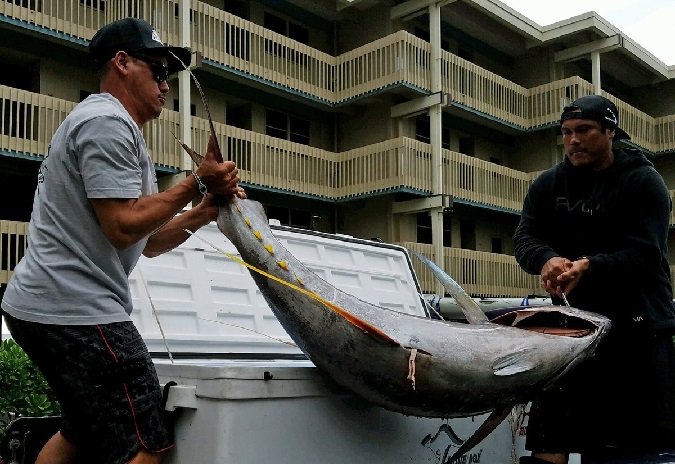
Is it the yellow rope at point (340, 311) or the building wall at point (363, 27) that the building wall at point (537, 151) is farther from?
the yellow rope at point (340, 311)

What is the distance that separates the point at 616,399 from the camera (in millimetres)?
2975

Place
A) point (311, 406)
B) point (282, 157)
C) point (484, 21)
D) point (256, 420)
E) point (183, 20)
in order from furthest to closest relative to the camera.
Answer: point (484, 21) → point (282, 157) → point (183, 20) → point (311, 406) → point (256, 420)

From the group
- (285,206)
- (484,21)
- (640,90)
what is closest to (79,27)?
(285,206)

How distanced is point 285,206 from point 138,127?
1558 centimetres

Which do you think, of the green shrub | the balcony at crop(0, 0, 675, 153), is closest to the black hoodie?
the green shrub

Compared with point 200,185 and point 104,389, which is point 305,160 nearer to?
point 200,185

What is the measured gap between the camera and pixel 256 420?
216 centimetres

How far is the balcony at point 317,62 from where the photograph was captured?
1359cm

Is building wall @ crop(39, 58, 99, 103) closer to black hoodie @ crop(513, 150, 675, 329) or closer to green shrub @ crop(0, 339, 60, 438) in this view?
green shrub @ crop(0, 339, 60, 438)

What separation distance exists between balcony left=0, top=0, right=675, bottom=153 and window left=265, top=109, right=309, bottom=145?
3.14 ft

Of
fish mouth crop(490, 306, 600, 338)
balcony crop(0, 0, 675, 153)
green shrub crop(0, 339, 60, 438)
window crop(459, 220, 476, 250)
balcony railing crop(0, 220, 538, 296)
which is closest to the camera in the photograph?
fish mouth crop(490, 306, 600, 338)

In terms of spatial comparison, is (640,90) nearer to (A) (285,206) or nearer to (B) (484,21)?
(B) (484,21)

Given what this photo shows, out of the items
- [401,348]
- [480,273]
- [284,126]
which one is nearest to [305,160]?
[284,126]

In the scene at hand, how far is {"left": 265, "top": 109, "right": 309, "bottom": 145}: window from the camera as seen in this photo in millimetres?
18041
